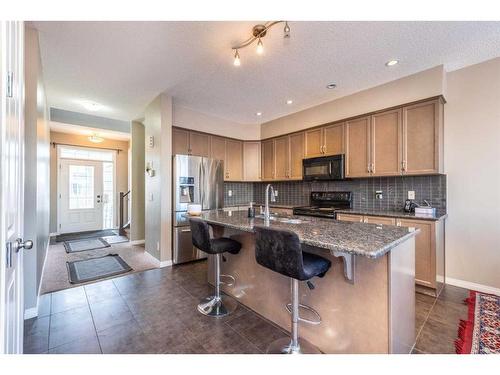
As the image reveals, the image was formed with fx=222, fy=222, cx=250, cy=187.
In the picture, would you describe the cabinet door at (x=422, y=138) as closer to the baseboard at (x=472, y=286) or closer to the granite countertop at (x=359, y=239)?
the baseboard at (x=472, y=286)

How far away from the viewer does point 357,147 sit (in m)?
3.51

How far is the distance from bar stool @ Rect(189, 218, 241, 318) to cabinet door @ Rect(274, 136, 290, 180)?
8.83 feet

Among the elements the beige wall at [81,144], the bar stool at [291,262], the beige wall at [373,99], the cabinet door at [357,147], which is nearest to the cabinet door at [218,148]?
the beige wall at [373,99]

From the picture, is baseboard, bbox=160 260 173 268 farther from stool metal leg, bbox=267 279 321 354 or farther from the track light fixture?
the track light fixture

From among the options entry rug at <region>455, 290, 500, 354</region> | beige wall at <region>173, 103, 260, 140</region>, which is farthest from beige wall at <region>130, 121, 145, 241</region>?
entry rug at <region>455, 290, 500, 354</region>

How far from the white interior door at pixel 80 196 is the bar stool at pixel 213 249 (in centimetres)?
559

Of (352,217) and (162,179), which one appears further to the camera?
(162,179)

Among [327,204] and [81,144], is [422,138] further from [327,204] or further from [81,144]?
[81,144]

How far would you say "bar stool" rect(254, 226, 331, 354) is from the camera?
1.40m

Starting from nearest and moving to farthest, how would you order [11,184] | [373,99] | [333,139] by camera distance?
1. [11,184]
2. [373,99]
3. [333,139]

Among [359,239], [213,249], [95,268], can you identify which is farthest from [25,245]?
[95,268]

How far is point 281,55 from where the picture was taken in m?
2.55

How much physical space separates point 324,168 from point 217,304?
2750 mm

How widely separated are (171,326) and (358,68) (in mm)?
3573
